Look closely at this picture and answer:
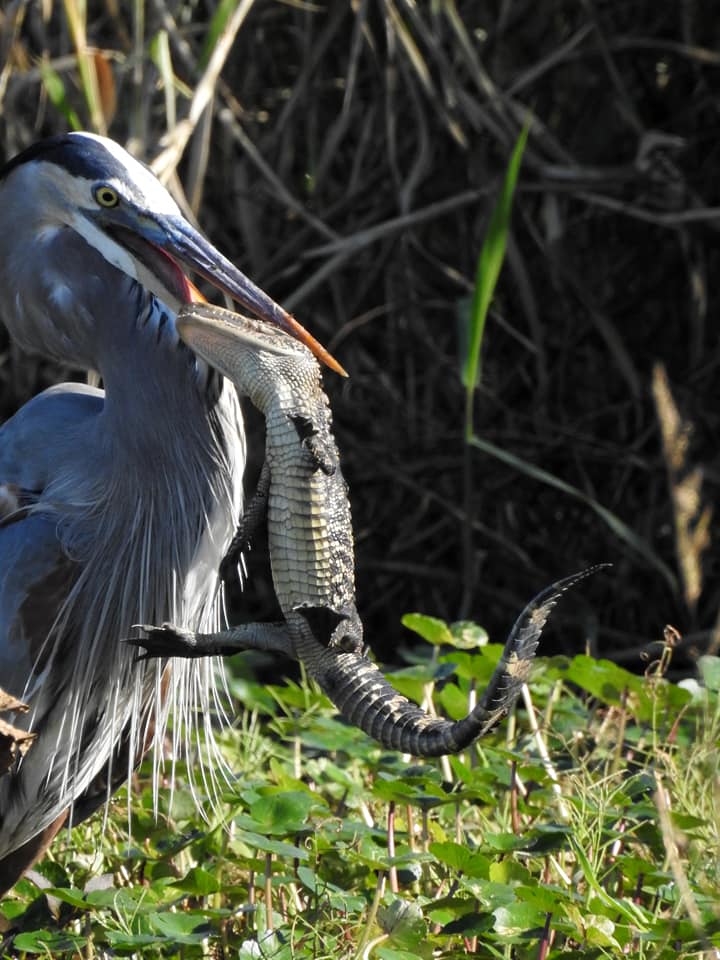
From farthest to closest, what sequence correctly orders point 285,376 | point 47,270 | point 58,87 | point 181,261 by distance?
point 58,87
point 47,270
point 181,261
point 285,376

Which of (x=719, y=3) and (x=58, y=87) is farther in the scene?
(x=719, y=3)

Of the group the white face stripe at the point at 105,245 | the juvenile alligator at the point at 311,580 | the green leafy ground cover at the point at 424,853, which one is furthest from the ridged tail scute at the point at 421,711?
the white face stripe at the point at 105,245

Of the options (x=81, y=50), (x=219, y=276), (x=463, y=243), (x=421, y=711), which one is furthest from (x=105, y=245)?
(x=463, y=243)

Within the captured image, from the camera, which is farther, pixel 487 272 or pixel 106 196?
pixel 487 272

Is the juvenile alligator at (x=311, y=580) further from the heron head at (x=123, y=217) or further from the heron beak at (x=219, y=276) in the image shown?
the heron head at (x=123, y=217)

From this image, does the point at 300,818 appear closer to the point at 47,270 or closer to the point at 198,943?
the point at 198,943

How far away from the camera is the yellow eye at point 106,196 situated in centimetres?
245

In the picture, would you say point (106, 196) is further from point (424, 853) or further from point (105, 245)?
point (424, 853)

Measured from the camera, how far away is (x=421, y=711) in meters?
1.79

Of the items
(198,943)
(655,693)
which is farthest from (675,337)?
(198,943)

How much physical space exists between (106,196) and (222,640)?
38.3 inches

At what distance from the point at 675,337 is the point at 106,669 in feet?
7.85

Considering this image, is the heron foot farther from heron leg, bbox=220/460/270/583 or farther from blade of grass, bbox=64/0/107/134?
blade of grass, bbox=64/0/107/134

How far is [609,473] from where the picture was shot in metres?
4.24
